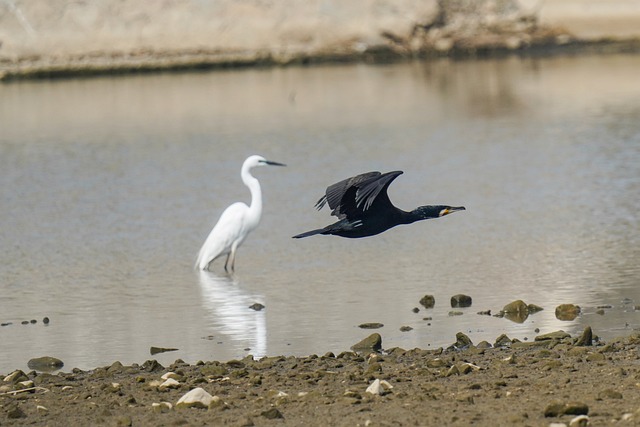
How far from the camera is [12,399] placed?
823 centimetres

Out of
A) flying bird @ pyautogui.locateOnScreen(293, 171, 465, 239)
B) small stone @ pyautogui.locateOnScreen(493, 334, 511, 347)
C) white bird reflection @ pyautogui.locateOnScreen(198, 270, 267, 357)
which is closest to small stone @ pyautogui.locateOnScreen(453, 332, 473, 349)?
small stone @ pyautogui.locateOnScreen(493, 334, 511, 347)

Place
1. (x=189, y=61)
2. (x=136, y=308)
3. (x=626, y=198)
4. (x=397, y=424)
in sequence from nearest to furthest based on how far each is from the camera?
(x=397, y=424) < (x=136, y=308) < (x=626, y=198) < (x=189, y=61)

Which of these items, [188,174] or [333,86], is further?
[333,86]

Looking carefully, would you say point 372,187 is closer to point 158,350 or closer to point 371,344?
point 371,344

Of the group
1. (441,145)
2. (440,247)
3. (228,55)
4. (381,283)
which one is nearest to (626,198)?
(440,247)

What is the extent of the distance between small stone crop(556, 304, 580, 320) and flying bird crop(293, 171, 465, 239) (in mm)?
1246

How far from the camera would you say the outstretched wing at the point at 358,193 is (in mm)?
9320

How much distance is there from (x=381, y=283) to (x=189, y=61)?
32.7 m

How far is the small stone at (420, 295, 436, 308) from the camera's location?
11648 millimetres

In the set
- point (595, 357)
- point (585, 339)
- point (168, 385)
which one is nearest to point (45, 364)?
point (168, 385)

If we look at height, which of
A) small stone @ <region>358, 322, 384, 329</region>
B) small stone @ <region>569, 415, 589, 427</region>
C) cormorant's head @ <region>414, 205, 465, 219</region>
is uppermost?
cormorant's head @ <region>414, 205, 465, 219</region>

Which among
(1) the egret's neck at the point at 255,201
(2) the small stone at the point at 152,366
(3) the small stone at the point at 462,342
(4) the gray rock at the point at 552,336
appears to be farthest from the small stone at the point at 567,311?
(1) the egret's neck at the point at 255,201

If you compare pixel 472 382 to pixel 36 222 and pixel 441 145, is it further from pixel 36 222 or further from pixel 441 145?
pixel 441 145

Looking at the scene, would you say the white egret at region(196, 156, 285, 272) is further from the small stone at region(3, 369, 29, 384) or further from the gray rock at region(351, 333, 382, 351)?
the small stone at region(3, 369, 29, 384)
